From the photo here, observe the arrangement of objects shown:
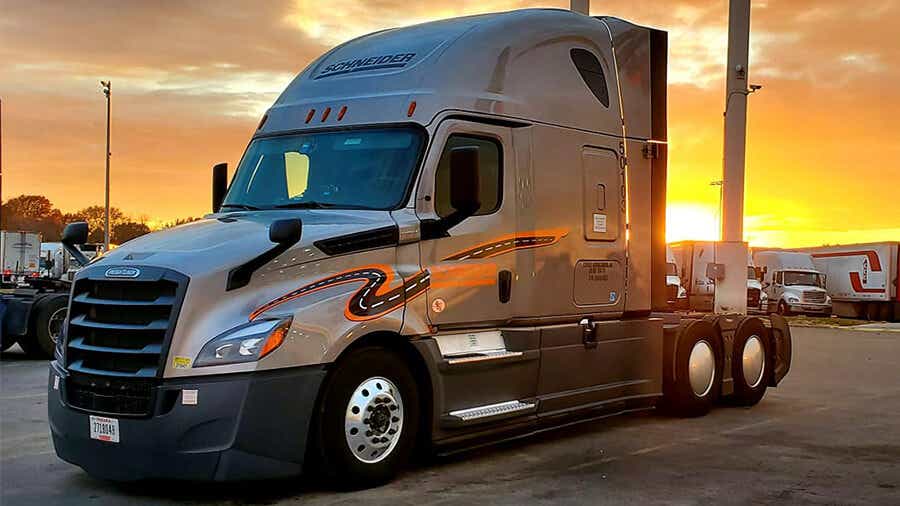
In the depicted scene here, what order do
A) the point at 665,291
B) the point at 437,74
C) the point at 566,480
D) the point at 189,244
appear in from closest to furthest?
the point at 189,244 → the point at 566,480 → the point at 437,74 → the point at 665,291

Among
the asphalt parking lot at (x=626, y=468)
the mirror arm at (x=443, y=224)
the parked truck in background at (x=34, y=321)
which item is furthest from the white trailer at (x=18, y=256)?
the mirror arm at (x=443, y=224)

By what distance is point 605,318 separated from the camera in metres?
10.4

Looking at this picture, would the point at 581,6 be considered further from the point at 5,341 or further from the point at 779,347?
the point at 5,341

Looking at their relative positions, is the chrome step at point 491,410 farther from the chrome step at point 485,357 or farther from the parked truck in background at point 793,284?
the parked truck in background at point 793,284

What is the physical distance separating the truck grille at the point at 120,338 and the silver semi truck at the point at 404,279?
0.02 metres

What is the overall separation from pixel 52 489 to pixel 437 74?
4429 millimetres

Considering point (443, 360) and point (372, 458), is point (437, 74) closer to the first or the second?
point (443, 360)

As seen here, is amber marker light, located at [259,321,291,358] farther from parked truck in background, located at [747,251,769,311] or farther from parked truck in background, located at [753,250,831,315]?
parked truck in background, located at [753,250,831,315]

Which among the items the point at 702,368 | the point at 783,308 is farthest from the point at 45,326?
the point at 783,308

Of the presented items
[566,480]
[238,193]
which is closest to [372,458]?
[566,480]

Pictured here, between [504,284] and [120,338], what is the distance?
3.26 meters

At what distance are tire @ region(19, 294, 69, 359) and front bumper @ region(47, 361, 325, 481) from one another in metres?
10.6

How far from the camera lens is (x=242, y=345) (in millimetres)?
7043

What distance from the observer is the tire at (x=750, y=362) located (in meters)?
12.6
